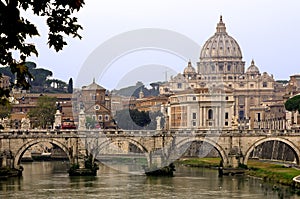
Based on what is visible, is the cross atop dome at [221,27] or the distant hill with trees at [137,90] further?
the cross atop dome at [221,27]

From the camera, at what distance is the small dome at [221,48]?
15150cm

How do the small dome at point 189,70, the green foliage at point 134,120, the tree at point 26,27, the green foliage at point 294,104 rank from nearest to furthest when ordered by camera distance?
the tree at point 26,27 < the green foliage at point 294,104 < the green foliage at point 134,120 < the small dome at point 189,70

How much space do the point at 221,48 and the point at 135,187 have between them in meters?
110

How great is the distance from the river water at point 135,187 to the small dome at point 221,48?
9925 cm

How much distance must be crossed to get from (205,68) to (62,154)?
2958 inches

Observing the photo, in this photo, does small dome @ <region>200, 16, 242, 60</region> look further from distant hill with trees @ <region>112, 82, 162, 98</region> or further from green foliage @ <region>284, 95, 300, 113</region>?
green foliage @ <region>284, 95, 300, 113</region>

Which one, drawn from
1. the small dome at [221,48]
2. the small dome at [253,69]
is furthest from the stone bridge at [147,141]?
the small dome at [253,69]

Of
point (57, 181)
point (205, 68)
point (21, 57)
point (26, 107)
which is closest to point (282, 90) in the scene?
point (205, 68)

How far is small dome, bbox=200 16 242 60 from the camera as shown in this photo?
152 meters

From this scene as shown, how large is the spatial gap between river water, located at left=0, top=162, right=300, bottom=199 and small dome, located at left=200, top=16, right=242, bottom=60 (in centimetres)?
9925

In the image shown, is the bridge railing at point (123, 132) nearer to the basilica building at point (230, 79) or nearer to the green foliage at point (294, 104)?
the green foliage at point (294, 104)

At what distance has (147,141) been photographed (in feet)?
177

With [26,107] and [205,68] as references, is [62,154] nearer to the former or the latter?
[26,107]

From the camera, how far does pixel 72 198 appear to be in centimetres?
3728
